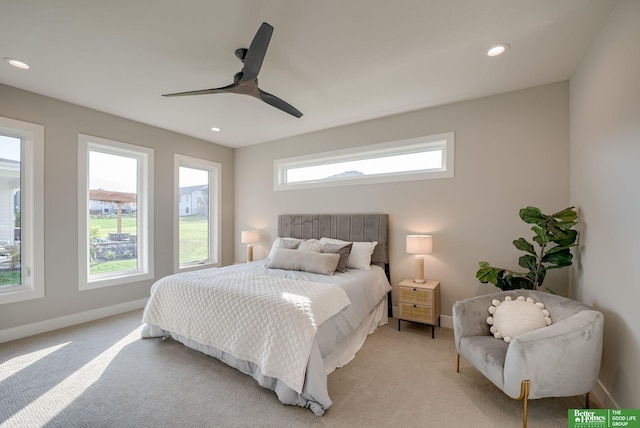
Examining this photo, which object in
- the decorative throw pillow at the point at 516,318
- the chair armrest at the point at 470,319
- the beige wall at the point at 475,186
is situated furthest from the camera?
the beige wall at the point at 475,186

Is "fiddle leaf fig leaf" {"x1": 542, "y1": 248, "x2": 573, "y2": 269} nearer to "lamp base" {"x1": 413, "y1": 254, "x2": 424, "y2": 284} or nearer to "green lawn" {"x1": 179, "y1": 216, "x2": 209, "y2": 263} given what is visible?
"lamp base" {"x1": 413, "y1": 254, "x2": 424, "y2": 284}

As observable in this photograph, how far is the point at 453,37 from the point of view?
2150mm

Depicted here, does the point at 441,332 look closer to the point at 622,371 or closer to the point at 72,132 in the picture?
the point at 622,371

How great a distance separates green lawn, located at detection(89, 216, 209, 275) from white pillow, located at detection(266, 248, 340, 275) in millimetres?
2098

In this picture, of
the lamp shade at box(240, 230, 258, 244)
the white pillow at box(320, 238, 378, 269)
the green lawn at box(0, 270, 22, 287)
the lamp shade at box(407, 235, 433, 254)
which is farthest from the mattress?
the green lawn at box(0, 270, 22, 287)

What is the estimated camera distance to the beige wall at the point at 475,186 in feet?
9.55

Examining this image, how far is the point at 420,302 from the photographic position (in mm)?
3125

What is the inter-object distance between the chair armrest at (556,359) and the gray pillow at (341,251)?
193 centimetres

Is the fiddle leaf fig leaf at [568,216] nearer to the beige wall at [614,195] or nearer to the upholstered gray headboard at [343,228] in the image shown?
the beige wall at [614,195]

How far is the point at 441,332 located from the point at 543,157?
2.27 metres

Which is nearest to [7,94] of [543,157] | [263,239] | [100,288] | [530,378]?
[100,288]

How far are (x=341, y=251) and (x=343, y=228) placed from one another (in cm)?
62

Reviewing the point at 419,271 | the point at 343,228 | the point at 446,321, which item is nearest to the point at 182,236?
the point at 343,228

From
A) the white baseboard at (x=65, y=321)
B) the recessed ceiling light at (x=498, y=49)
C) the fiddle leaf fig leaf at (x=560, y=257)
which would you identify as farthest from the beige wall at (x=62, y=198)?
the fiddle leaf fig leaf at (x=560, y=257)
